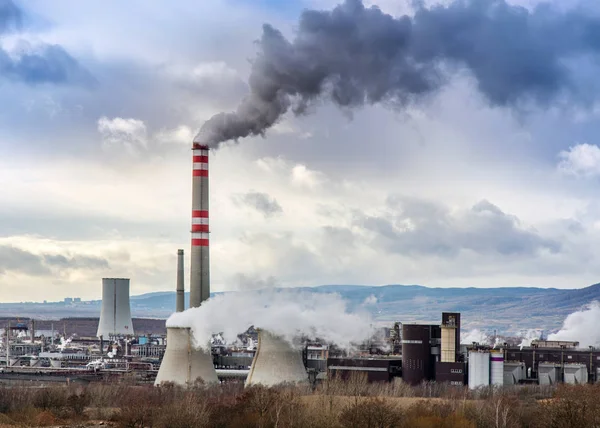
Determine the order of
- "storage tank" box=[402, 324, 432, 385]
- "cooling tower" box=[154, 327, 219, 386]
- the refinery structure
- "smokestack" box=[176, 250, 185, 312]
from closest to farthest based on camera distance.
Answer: the refinery structure, "cooling tower" box=[154, 327, 219, 386], "storage tank" box=[402, 324, 432, 385], "smokestack" box=[176, 250, 185, 312]

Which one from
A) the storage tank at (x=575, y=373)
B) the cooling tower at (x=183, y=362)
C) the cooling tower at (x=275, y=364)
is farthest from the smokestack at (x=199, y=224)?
the storage tank at (x=575, y=373)

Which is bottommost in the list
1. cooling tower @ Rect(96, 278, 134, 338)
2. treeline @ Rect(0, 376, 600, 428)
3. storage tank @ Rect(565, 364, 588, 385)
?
treeline @ Rect(0, 376, 600, 428)

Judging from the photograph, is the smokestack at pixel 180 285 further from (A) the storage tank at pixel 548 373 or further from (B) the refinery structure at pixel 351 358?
(A) the storage tank at pixel 548 373

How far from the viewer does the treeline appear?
124ft

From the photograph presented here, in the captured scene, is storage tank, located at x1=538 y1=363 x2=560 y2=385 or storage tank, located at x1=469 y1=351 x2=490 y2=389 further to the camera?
storage tank, located at x1=538 y1=363 x2=560 y2=385

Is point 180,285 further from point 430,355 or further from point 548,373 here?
point 548,373

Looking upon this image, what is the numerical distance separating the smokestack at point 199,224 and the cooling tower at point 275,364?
586cm

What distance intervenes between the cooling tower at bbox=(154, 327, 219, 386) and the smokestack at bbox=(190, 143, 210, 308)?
2.66 m

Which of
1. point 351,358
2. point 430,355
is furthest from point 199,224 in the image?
point 430,355

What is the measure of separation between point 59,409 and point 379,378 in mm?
15189

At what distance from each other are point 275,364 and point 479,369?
9792mm

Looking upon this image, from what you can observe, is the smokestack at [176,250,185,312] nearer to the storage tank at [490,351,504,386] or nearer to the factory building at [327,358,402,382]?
the factory building at [327,358,402,382]

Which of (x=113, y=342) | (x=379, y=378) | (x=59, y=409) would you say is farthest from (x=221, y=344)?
(x=59, y=409)

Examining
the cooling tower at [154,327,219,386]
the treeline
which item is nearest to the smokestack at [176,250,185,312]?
the cooling tower at [154,327,219,386]
